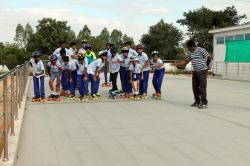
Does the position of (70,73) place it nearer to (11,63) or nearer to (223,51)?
(223,51)

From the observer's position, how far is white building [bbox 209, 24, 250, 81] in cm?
1916

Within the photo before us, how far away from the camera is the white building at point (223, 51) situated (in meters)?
19.2

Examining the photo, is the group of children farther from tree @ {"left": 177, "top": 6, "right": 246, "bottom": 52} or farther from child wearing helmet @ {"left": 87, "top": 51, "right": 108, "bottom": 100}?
tree @ {"left": 177, "top": 6, "right": 246, "bottom": 52}

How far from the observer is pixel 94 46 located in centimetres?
5712

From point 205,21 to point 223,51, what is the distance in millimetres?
20732

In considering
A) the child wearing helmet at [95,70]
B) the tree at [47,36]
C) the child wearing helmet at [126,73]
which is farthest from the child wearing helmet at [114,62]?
the tree at [47,36]

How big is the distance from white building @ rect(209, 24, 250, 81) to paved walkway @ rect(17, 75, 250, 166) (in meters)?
12.1

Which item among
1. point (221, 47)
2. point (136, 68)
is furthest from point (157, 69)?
point (221, 47)

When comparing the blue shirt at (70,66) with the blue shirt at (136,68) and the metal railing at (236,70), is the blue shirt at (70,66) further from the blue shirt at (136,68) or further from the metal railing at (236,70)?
the metal railing at (236,70)

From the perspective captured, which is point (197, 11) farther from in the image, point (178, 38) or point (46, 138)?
point (46, 138)

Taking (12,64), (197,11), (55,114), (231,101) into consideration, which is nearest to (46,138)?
(55,114)

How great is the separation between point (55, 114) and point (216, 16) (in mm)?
41352

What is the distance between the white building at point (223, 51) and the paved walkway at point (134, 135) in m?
12.1

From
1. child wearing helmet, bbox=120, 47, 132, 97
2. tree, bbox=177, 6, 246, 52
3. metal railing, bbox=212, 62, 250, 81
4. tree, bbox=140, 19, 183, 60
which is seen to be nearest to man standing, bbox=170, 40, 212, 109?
child wearing helmet, bbox=120, 47, 132, 97
